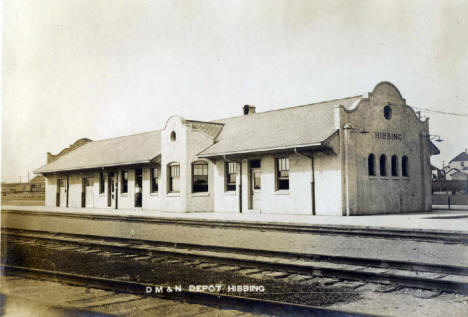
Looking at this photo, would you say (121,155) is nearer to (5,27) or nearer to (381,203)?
(381,203)

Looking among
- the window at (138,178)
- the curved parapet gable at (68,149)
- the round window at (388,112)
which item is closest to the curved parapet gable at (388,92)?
the round window at (388,112)

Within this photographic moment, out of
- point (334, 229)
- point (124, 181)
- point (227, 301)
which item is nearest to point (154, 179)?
point (124, 181)

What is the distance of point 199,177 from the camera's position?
22281mm

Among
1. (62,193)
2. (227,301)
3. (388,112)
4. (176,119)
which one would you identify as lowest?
(227,301)

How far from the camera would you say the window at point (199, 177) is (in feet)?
72.7

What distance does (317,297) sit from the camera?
5.70 metres

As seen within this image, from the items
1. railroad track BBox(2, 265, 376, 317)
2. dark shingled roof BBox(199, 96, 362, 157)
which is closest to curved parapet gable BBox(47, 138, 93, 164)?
dark shingled roof BBox(199, 96, 362, 157)

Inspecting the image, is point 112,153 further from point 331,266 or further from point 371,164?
point 331,266

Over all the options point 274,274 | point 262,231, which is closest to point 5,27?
point 274,274

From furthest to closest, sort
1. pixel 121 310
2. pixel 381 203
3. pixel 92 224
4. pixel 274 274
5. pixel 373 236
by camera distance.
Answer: pixel 381 203
pixel 92 224
pixel 373 236
pixel 274 274
pixel 121 310

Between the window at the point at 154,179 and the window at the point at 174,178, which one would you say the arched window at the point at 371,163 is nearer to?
the window at the point at 174,178

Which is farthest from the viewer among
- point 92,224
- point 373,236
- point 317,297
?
point 92,224

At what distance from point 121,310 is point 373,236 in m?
7.88

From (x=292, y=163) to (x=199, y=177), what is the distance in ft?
19.3
